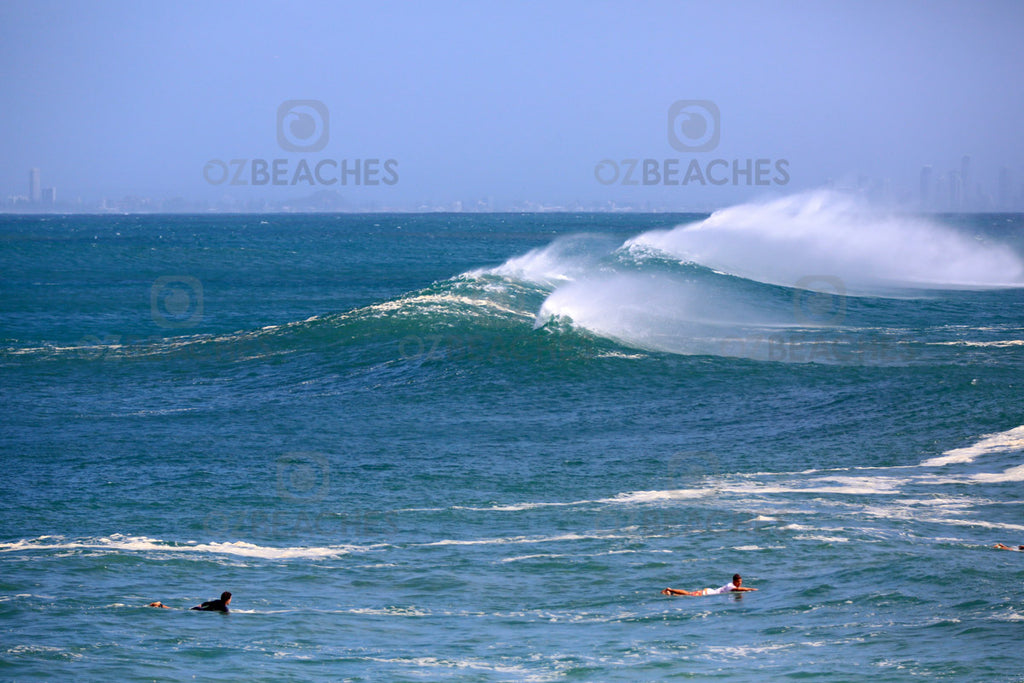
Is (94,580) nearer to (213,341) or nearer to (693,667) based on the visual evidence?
(693,667)

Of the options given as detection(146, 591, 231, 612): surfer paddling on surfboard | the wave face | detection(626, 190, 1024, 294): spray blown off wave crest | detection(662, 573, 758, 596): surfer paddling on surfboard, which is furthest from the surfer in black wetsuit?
detection(626, 190, 1024, 294): spray blown off wave crest

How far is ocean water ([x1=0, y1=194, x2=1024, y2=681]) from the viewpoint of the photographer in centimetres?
1145

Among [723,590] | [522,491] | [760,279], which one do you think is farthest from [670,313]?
[723,590]

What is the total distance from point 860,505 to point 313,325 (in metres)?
22.7

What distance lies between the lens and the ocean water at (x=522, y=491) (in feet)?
37.6

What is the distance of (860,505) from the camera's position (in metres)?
16.4

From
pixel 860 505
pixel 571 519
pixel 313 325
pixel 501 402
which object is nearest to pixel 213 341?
pixel 313 325

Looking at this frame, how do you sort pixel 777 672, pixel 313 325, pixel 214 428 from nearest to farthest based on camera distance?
pixel 777 672, pixel 214 428, pixel 313 325

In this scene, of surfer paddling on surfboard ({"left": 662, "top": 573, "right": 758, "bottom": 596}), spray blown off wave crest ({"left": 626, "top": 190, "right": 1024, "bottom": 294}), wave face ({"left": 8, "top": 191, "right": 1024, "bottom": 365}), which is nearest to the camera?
surfer paddling on surfboard ({"left": 662, "top": 573, "right": 758, "bottom": 596})

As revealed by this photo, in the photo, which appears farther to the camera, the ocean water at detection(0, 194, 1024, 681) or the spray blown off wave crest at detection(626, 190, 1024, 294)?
the spray blown off wave crest at detection(626, 190, 1024, 294)

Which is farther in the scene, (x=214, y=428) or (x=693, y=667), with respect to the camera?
(x=214, y=428)

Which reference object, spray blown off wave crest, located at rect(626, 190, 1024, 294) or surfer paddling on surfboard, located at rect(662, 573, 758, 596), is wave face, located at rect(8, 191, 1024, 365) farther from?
surfer paddling on surfboard, located at rect(662, 573, 758, 596)

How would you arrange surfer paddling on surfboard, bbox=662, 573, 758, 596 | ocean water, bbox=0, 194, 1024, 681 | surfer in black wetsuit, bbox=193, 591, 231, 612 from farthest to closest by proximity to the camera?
surfer paddling on surfboard, bbox=662, 573, 758, 596 → surfer in black wetsuit, bbox=193, 591, 231, 612 → ocean water, bbox=0, 194, 1024, 681

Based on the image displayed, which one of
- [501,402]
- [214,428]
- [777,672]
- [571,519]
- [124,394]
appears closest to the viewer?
[777,672]
